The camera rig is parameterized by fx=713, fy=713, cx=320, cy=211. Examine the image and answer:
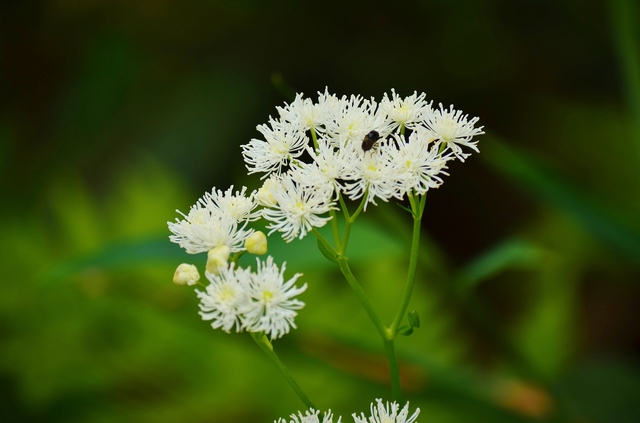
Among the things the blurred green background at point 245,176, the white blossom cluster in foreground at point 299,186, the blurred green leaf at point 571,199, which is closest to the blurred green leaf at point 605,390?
the blurred green background at point 245,176

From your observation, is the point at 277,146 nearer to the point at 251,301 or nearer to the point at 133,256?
the point at 251,301

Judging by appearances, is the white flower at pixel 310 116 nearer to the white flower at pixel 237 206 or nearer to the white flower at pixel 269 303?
the white flower at pixel 237 206

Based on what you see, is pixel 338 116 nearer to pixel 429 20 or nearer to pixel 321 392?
pixel 321 392

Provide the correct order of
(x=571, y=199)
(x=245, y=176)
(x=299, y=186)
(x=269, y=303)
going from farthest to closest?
(x=245, y=176) → (x=571, y=199) → (x=299, y=186) → (x=269, y=303)

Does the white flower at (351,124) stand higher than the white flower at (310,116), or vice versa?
the white flower at (310,116)

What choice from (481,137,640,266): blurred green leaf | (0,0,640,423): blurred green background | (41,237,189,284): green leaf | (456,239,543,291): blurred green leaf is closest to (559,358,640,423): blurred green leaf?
(0,0,640,423): blurred green background

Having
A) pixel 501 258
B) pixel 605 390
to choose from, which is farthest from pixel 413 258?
pixel 605 390

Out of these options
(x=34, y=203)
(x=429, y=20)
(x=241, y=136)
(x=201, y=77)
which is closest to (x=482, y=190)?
(x=429, y=20)
